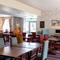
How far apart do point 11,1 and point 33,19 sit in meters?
8.72

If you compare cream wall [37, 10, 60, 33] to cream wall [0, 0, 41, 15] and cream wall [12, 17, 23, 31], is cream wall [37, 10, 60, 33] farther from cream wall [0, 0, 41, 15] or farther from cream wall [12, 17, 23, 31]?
cream wall [12, 17, 23, 31]

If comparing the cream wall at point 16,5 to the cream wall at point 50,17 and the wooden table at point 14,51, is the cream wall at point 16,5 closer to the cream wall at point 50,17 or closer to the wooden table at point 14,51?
the cream wall at point 50,17

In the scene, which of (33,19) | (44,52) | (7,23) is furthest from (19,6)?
(7,23)

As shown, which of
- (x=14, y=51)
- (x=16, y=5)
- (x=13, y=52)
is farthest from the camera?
(x=16, y=5)

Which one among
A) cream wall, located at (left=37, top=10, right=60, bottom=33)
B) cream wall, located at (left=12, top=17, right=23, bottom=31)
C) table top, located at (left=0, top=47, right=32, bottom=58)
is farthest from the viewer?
cream wall, located at (left=12, top=17, right=23, bottom=31)

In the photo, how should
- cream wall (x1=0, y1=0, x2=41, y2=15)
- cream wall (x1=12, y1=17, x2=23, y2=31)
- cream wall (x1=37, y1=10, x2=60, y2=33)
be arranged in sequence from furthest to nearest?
1. cream wall (x1=12, y1=17, x2=23, y2=31)
2. cream wall (x1=37, y1=10, x2=60, y2=33)
3. cream wall (x1=0, y1=0, x2=41, y2=15)

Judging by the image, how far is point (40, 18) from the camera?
11938 millimetres

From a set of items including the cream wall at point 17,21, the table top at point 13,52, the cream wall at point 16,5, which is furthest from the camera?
the cream wall at point 17,21

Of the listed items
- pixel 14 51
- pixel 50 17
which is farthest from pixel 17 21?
pixel 14 51

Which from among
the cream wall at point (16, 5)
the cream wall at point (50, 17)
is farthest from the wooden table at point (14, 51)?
the cream wall at point (50, 17)

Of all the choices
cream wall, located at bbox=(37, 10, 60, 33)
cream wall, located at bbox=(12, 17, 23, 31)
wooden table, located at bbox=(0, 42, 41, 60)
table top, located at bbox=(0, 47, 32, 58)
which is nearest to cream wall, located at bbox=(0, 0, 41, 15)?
cream wall, located at bbox=(37, 10, 60, 33)

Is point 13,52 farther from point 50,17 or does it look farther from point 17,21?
point 17,21

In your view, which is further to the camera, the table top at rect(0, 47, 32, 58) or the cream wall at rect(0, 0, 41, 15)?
the cream wall at rect(0, 0, 41, 15)

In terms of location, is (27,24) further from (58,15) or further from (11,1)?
(11,1)
